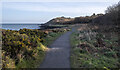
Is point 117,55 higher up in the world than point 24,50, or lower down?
lower down

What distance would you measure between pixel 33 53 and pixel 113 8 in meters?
22.1

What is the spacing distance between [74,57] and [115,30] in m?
16.4

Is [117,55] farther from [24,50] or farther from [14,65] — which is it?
[14,65]

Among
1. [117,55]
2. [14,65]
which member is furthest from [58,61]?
[117,55]

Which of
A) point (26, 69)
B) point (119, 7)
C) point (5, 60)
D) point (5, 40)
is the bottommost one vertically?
point (26, 69)

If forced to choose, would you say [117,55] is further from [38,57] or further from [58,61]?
[38,57]

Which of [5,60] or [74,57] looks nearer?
[5,60]

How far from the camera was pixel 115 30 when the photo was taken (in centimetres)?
2280

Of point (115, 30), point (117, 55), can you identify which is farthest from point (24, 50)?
point (115, 30)

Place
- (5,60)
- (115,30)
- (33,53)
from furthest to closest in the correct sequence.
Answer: (115,30), (33,53), (5,60)

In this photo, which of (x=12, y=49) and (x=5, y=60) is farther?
(x=12, y=49)

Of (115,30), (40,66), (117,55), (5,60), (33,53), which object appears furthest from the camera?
(115,30)

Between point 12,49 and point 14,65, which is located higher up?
point 12,49

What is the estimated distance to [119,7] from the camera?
24625 mm
